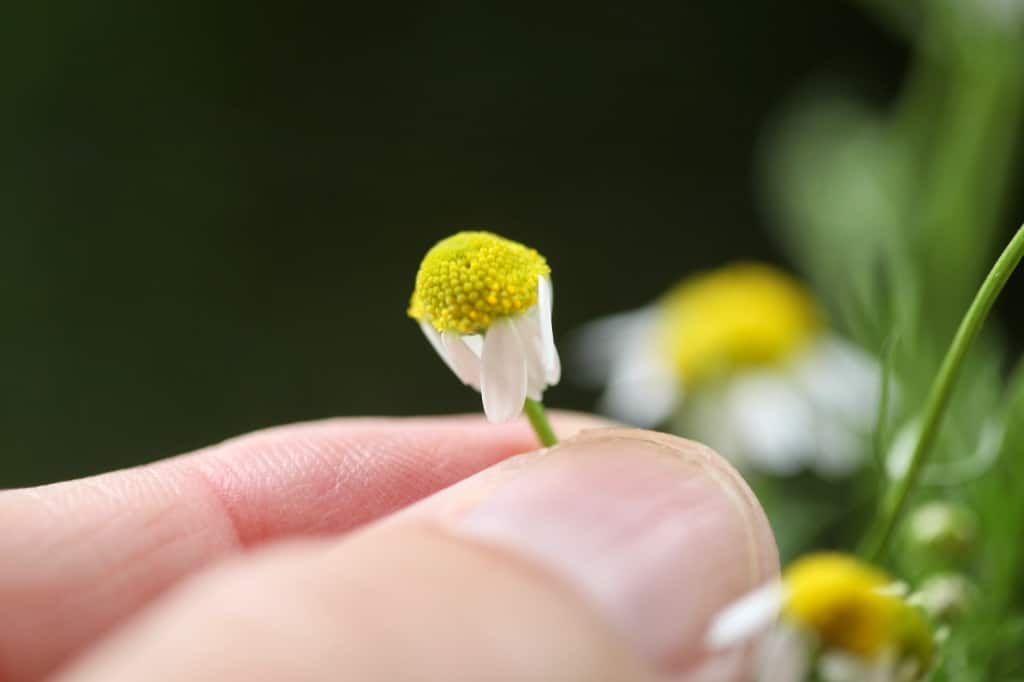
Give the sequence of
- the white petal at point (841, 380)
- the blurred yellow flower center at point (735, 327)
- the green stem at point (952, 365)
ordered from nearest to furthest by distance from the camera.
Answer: the green stem at point (952, 365), the white petal at point (841, 380), the blurred yellow flower center at point (735, 327)

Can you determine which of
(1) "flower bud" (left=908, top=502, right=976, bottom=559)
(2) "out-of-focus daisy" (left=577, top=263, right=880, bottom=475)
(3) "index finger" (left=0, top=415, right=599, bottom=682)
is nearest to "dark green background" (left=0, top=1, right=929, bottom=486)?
(2) "out-of-focus daisy" (left=577, top=263, right=880, bottom=475)

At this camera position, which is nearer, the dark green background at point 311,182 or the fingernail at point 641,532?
the fingernail at point 641,532

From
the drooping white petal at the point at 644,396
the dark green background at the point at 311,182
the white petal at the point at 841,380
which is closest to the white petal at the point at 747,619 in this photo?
the white petal at the point at 841,380

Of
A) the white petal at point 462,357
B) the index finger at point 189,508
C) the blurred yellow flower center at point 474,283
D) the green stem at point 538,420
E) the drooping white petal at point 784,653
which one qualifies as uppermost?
the blurred yellow flower center at point 474,283

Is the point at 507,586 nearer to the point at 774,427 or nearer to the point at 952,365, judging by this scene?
the point at 952,365

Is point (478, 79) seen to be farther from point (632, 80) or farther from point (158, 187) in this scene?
point (158, 187)

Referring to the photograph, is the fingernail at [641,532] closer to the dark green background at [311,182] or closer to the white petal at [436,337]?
the white petal at [436,337]

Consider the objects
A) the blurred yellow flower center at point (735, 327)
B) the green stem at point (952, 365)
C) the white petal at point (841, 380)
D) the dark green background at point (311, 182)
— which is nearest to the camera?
the green stem at point (952, 365)
